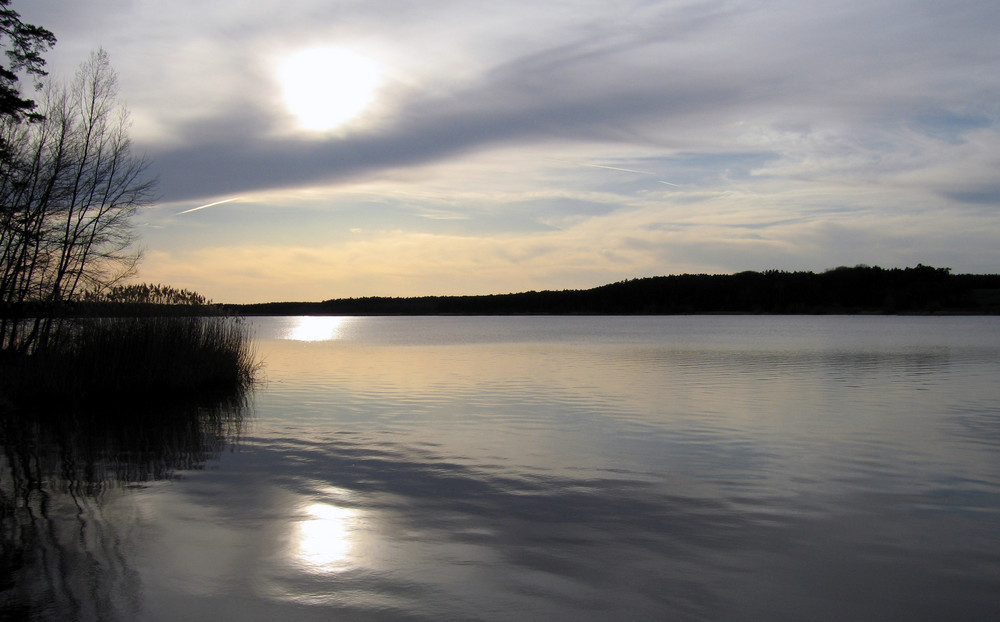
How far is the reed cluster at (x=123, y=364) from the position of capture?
16344 mm

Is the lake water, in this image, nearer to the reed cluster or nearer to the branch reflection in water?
the branch reflection in water

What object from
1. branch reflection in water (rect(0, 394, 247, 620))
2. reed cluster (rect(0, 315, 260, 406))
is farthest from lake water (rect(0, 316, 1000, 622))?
reed cluster (rect(0, 315, 260, 406))

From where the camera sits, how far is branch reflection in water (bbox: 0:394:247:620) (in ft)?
17.4

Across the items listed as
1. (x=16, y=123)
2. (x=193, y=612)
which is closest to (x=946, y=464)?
(x=193, y=612)

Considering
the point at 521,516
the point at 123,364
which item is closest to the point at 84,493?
the point at 521,516

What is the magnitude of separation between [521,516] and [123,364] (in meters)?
14.2

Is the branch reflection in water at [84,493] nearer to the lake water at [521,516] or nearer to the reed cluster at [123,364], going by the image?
the lake water at [521,516]

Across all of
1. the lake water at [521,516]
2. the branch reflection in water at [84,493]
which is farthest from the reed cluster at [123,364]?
the lake water at [521,516]

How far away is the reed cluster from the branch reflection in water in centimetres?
120

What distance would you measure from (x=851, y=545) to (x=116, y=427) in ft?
41.9

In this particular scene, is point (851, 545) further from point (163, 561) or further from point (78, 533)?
point (78, 533)

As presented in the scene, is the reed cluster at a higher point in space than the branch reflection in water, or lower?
higher

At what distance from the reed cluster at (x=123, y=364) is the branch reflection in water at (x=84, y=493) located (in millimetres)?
1198

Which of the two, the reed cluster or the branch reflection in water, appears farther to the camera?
the reed cluster
